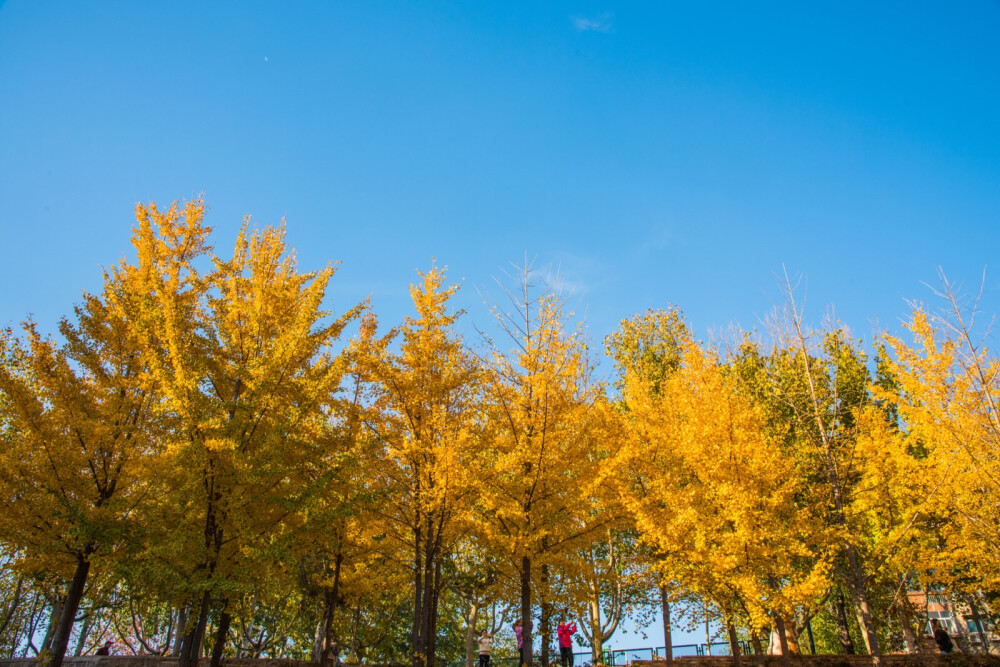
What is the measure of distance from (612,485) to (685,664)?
6.17 m

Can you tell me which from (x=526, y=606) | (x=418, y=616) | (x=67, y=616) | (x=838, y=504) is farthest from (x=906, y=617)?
(x=67, y=616)

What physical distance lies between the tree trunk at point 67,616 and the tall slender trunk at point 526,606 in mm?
7150

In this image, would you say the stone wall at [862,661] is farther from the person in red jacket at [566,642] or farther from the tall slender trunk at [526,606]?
the tall slender trunk at [526,606]

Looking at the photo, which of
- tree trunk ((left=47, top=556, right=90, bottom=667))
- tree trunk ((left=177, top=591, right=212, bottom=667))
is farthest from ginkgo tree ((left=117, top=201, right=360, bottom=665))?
tree trunk ((left=47, top=556, right=90, bottom=667))

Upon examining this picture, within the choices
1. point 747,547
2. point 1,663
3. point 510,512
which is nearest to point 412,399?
point 510,512

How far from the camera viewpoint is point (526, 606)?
10891 mm

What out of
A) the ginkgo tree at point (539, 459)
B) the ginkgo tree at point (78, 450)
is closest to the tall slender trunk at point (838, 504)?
the ginkgo tree at point (539, 459)

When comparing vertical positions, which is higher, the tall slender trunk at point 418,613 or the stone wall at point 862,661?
the tall slender trunk at point 418,613

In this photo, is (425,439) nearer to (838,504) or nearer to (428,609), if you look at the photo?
(428,609)

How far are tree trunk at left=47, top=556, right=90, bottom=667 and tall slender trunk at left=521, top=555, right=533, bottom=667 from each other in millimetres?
7150

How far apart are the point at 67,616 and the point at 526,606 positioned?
24.1ft

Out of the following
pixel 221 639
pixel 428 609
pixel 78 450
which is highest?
pixel 78 450

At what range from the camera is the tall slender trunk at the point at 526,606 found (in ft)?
35.1

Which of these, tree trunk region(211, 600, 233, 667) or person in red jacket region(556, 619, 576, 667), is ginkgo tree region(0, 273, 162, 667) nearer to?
tree trunk region(211, 600, 233, 667)
